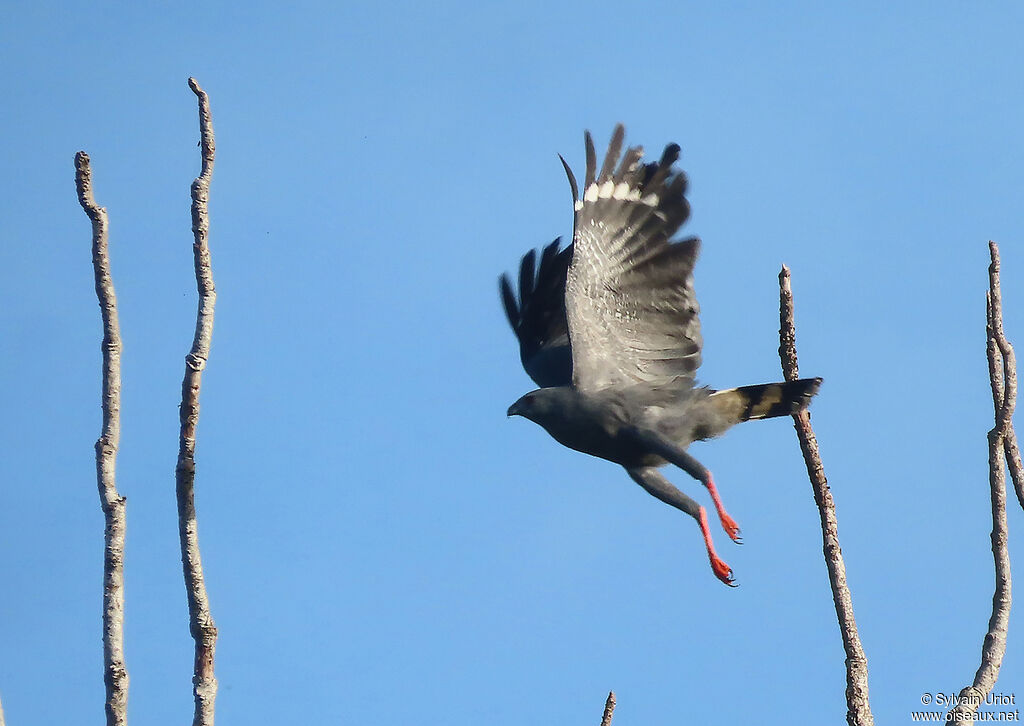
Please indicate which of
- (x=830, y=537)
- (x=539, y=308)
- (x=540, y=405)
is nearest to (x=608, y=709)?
(x=830, y=537)

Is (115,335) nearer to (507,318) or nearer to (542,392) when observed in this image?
→ (542,392)

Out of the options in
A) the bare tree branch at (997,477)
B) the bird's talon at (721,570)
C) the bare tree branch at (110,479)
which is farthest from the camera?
the bird's talon at (721,570)

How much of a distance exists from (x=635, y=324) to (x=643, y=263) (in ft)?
1.29

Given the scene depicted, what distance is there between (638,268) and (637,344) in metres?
0.48

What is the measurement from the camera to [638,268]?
807cm

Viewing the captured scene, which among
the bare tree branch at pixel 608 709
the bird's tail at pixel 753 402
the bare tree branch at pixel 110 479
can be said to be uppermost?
the bird's tail at pixel 753 402

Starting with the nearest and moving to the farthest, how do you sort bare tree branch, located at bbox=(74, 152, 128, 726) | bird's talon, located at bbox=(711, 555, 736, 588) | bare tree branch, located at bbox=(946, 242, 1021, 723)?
bare tree branch, located at bbox=(74, 152, 128, 726) < bare tree branch, located at bbox=(946, 242, 1021, 723) < bird's talon, located at bbox=(711, 555, 736, 588)

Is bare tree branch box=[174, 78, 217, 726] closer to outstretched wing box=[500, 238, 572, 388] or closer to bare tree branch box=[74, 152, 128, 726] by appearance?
bare tree branch box=[74, 152, 128, 726]

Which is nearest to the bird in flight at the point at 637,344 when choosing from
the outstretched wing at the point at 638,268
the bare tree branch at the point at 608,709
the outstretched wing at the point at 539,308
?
the outstretched wing at the point at 638,268

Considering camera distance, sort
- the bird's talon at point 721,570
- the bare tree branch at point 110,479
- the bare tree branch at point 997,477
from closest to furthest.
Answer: the bare tree branch at point 110,479 → the bare tree branch at point 997,477 → the bird's talon at point 721,570

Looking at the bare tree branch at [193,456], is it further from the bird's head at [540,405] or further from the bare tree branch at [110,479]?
the bird's head at [540,405]

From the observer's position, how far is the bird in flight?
7.62m

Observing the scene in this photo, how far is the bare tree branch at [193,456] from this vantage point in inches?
151

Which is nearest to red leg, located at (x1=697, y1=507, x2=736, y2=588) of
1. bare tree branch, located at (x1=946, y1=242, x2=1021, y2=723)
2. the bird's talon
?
the bird's talon
